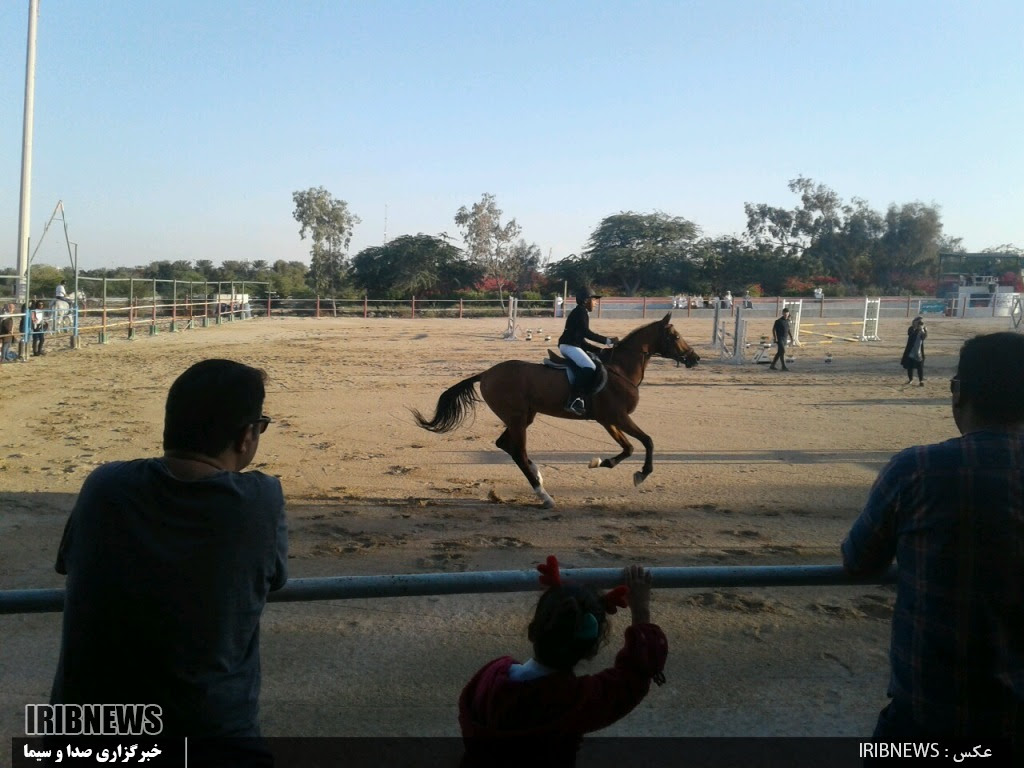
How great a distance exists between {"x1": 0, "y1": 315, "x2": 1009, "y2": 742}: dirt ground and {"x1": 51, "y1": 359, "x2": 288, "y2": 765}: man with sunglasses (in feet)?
6.65

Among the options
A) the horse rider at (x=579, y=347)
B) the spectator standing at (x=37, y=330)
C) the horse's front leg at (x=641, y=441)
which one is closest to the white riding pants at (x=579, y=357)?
the horse rider at (x=579, y=347)

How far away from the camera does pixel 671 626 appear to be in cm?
493

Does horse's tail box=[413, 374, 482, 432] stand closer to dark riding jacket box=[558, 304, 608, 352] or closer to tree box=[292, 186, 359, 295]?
dark riding jacket box=[558, 304, 608, 352]

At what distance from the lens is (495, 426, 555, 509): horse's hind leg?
831 cm

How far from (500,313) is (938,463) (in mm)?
49576

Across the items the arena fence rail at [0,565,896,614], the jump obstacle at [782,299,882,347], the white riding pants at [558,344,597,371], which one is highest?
the jump obstacle at [782,299,882,347]

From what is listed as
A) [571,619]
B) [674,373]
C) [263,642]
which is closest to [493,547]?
[263,642]

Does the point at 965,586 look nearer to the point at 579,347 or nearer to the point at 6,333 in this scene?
the point at 579,347

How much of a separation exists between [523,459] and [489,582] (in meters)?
6.67

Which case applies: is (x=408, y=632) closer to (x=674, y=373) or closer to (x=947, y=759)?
(x=947, y=759)

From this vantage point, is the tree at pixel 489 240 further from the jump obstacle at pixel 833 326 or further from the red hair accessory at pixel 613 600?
the red hair accessory at pixel 613 600

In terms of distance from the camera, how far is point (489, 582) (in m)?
2.24

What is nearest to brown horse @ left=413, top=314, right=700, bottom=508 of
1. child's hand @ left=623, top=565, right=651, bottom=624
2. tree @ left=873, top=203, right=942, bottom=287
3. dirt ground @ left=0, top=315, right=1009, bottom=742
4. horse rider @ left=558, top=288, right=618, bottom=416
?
horse rider @ left=558, top=288, right=618, bottom=416

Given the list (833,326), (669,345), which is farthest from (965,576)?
(833,326)
